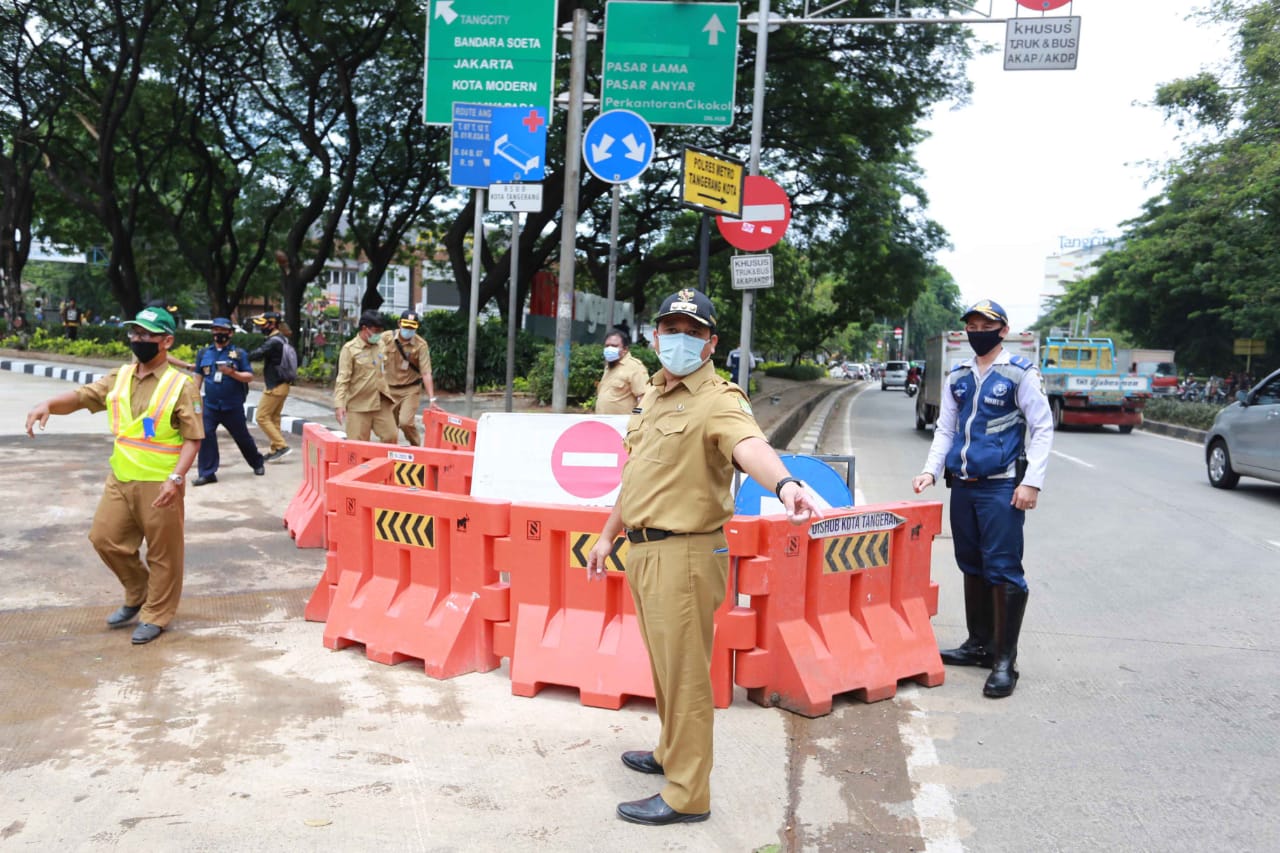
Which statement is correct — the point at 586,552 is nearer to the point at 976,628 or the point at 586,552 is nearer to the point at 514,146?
the point at 976,628

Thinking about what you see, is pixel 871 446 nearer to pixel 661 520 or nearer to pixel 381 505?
pixel 381 505

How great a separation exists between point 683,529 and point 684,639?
363mm

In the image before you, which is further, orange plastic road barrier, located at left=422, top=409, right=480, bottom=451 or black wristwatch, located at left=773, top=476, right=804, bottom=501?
orange plastic road barrier, located at left=422, top=409, right=480, bottom=451

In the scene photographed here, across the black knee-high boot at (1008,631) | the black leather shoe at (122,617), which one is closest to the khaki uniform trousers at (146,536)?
the black leather shoe at (122,617)

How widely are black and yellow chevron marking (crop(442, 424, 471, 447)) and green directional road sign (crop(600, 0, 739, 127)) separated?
5178 millimetres

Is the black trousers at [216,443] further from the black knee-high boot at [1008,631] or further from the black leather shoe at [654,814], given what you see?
the black leather shoe at [654,814]

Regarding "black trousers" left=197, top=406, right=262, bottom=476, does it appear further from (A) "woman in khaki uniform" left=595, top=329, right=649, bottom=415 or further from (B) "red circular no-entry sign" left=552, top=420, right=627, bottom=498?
(B) "red circular no-entry sign" left=552, top=420, right=627, bottom=498

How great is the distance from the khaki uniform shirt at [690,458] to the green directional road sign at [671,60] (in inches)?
392

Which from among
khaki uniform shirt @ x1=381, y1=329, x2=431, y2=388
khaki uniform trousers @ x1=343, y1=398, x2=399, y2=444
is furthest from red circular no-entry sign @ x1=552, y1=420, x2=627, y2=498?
khaki uniform shirt @ x1=381, y1=329, x2=431, y2=388

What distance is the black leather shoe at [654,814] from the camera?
138 inches

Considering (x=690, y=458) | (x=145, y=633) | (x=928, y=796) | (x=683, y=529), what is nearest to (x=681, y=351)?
(x=690, y=458)

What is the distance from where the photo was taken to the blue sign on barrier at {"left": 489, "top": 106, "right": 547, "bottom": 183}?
38.1 ft

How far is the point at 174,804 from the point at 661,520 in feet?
6.19

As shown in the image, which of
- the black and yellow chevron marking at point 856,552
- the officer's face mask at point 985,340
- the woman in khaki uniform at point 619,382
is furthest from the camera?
the woman in khaki uniform at point 619,382
